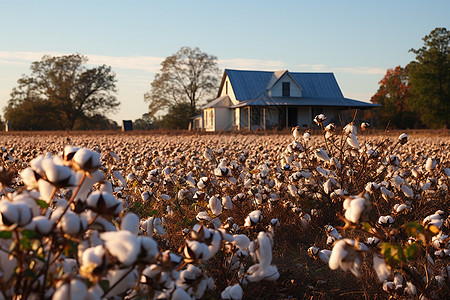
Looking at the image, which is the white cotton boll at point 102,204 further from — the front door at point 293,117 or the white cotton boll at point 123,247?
the front door at point 293,117

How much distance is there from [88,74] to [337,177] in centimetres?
5929

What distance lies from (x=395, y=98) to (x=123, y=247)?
7004cm

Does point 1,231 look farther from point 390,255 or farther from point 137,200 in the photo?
point 137,200

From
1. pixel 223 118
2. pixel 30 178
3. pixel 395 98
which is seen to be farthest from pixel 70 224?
pixel 395 98

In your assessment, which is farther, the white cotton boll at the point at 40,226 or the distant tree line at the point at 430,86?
the distant tree line at the point at 430,86

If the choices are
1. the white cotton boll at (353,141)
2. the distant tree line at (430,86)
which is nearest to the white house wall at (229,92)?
the distant tree line at (430,86)

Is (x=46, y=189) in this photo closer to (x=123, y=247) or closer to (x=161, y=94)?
(x=123, y=247)

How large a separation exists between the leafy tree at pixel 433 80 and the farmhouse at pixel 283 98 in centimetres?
1791

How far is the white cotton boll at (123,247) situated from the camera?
3.51ft

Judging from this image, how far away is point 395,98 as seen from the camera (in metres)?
66.2

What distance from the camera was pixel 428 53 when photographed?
56719 mm

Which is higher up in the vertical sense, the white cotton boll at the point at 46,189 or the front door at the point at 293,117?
the front door at the point at 293,117

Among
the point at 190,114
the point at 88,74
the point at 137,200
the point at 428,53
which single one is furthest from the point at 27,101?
the point at 137,200

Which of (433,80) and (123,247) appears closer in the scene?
(123,247)
